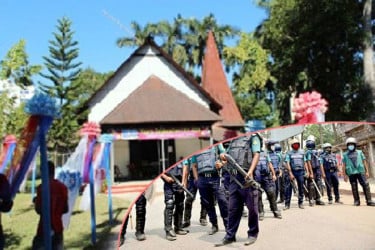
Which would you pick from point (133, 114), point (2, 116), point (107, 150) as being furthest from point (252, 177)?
point (133, 114)

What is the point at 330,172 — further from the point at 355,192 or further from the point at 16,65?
the point at 16,65

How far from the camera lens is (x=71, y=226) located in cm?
830

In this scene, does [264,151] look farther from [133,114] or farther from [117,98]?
[117,98]

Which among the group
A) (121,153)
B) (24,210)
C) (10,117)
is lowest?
(24,210)

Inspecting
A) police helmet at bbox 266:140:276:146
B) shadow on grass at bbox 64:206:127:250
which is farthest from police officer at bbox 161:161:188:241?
shadow on grass at bbox 64:206:127:250

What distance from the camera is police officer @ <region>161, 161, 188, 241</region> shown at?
6.18 ft

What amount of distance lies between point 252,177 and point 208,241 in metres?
0.31

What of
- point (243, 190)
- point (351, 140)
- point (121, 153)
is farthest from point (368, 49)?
point (243, 190)

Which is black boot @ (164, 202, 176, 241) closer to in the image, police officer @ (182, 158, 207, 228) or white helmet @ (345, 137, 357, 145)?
police officer @ (182, 158, 207, 228)

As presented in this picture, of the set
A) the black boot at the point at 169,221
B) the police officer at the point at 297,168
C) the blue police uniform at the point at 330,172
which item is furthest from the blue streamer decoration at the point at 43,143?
the blue police uniform at the point at 330,172

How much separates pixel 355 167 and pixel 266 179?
1.08 ft

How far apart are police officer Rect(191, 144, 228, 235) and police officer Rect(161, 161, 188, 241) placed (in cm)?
6

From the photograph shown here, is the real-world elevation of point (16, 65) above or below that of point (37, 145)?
above

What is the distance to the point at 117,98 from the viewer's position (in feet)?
66.0
